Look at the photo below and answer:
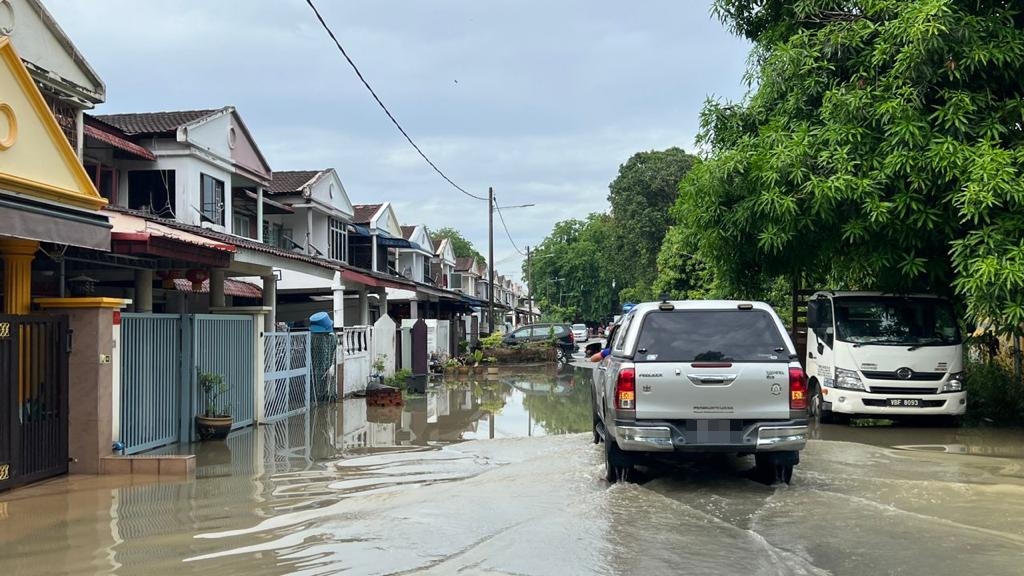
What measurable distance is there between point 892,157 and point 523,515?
28.0 feet

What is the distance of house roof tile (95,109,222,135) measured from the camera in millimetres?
23656

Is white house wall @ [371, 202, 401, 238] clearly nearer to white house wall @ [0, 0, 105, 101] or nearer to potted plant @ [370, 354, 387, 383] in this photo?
potted plant @ [370, 354, 387, 383]

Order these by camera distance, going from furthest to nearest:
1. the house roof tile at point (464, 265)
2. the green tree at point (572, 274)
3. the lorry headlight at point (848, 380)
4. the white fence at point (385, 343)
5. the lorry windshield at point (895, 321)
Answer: the green tree at point (572, 274) < the house roof tile at point (464, 265) < the white fence at point (385, 343) < the lorry windshield at point (895, 321) < the lorry headlight at point (848, 380)

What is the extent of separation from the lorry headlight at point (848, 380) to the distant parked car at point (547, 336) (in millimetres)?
23059

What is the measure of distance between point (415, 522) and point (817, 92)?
10955 mm

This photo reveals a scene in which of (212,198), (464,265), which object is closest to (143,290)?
(212,198)

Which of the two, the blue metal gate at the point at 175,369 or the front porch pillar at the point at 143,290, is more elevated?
the front porch pillar at the point at 143,290

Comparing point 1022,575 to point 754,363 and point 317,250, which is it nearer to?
point 754,363

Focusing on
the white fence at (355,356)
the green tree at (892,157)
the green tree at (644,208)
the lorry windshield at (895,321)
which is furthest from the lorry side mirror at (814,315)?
the green tree at (644,208)

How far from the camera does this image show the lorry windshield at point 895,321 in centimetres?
1384

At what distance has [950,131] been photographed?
1311 centimetres

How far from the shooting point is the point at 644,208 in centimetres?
5138

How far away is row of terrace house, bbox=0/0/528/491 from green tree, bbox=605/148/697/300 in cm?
2593

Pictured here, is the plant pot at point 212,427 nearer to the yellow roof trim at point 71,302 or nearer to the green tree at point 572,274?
the yellow roof trim at point 71,302
